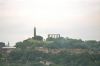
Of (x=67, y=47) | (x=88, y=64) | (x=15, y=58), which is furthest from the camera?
(x=67, y=47)

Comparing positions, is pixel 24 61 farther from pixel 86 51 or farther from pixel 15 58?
pixel 86 51

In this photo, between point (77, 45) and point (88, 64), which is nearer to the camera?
point (88, 64)

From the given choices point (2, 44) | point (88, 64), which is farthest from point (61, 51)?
point (2, 44)

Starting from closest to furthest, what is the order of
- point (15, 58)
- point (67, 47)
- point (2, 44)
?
point (15, 58), point (67, 47), point (2, 44)

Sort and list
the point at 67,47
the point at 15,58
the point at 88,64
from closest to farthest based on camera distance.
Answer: the point at 88,64
the point at 15,58
the point at 67,47

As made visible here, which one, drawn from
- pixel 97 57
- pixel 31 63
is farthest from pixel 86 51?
pixel 31 63

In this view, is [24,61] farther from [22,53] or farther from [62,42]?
[62,42]
